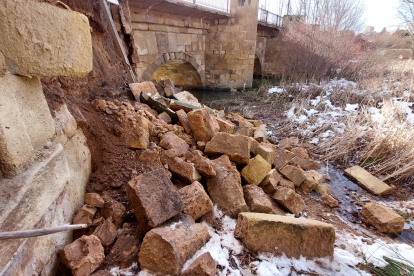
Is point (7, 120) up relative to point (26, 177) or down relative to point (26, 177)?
up

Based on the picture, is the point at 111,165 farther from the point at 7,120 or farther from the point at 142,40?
the point at 142,40

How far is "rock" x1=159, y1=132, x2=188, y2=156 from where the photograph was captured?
6.78 feet

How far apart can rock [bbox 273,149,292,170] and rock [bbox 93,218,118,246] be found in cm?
219

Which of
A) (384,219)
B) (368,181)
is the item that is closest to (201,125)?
(384,219)

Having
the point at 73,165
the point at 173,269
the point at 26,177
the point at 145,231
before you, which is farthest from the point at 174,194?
the point at 26,177

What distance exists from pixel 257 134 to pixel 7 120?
A: 313 cm

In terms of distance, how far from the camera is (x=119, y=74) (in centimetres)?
306

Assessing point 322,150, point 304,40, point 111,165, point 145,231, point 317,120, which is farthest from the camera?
point 304,40

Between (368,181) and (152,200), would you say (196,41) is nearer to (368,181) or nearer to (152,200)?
(368,181)

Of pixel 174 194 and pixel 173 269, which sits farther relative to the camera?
pixel 174 194

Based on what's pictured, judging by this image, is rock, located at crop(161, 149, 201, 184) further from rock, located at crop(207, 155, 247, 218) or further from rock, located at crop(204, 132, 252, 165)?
rock, located at crop(204, 132, 252, 165)

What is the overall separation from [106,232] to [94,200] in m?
0.24

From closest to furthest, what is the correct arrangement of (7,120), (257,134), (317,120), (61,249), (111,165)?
(7,120), (61,249), (111,165), (257,134), (317,120)

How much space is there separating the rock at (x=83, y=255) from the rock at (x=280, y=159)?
233 centimetres
